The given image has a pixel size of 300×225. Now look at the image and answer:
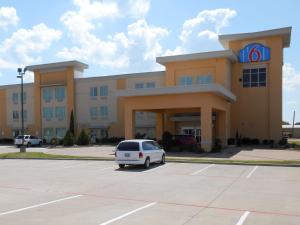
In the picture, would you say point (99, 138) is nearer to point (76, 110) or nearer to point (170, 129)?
point (76, 110)

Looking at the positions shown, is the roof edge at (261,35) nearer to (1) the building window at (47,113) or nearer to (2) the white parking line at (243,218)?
(1) the building window at (47,113)

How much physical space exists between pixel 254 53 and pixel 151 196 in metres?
35.9

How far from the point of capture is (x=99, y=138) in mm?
53438

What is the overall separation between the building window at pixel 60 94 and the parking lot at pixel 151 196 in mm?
38405

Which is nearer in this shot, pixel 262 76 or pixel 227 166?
pixel 227 166

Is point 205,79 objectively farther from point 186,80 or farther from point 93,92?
point 93,92

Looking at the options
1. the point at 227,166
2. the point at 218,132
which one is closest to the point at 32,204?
the point at 227,166

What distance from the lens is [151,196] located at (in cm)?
1226

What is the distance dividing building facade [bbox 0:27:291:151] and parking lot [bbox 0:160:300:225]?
14.6 meters

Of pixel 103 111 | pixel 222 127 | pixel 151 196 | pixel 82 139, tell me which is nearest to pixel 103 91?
pixel 103 111

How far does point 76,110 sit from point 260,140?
87.1 ft

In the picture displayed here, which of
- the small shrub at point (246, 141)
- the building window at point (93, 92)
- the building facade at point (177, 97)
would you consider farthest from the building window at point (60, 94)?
the small shrub at point (246, 141)

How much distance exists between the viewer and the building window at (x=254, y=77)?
1748 inches

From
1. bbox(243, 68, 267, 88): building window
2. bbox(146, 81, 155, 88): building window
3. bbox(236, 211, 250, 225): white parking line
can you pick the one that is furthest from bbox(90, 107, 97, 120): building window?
bbox(236, 211, 250, 225): white parking line
